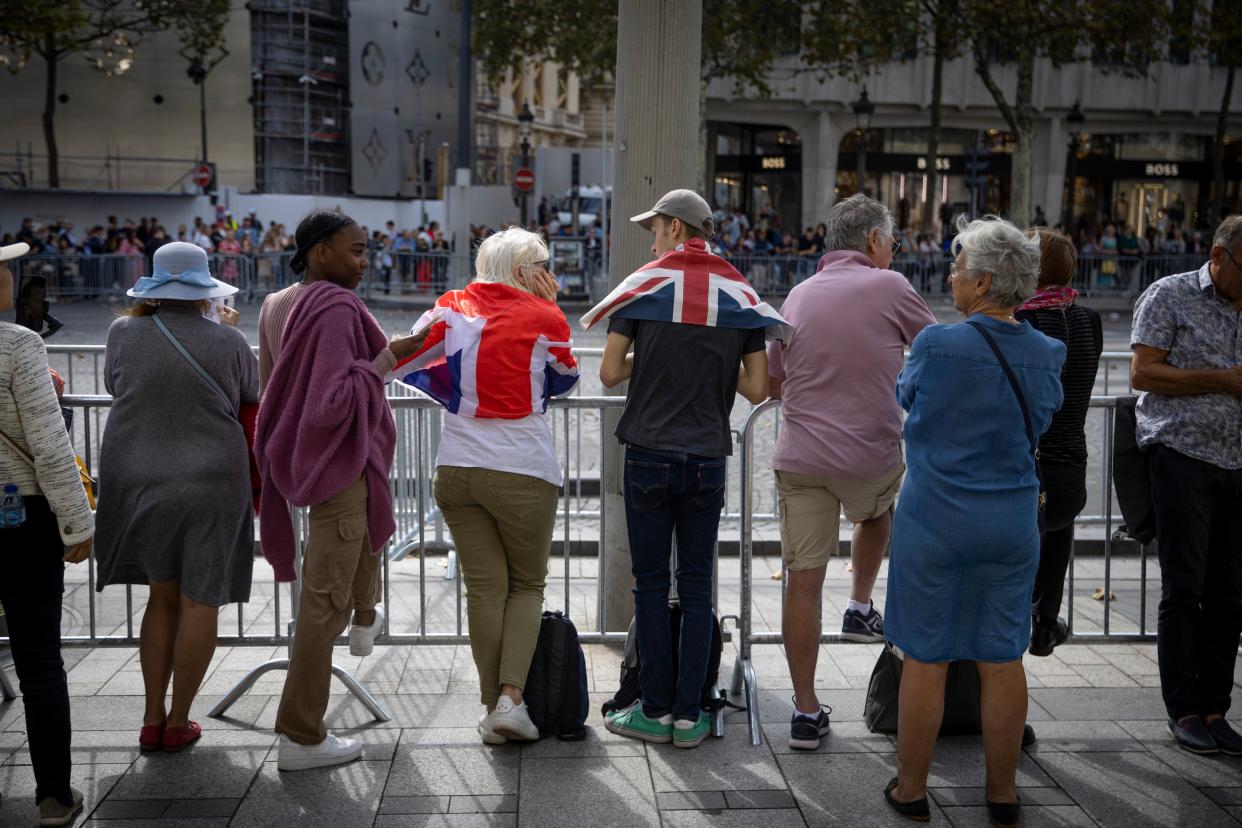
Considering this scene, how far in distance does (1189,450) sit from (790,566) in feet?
5.03

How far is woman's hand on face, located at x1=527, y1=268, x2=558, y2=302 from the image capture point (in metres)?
4.65

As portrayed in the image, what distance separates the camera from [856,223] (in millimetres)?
4758

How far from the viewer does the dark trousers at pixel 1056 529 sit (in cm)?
472

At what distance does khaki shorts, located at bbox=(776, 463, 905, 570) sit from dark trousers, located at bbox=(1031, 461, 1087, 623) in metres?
0.55

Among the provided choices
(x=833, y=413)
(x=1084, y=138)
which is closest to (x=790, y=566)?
(x=833, y=413)

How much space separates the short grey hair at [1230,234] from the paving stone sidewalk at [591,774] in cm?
188

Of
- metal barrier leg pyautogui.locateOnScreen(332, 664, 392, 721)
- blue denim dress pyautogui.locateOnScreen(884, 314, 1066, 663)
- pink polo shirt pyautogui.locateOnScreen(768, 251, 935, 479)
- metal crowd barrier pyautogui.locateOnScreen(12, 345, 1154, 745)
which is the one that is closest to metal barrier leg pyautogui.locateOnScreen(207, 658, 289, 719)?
metal crowd barrier pyautogui.locateOnScreen(12, 345, 1154, 745)

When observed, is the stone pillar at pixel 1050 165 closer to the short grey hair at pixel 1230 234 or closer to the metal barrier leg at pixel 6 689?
the short grey hair at pixel 1230 234

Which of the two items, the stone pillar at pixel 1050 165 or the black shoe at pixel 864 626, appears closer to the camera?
the black shoe at pixel 864 626

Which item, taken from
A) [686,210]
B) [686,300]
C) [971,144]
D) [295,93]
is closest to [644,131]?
[686,210]

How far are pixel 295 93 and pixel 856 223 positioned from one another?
137ft

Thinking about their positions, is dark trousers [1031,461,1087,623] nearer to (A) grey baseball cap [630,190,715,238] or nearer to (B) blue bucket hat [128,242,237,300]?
(A) grey baseball cap [630,190,715,238]

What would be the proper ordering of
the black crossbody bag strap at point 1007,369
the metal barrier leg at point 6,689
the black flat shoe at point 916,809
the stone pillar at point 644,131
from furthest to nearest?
1. the stone pillar at point 644,131
2. the metal barrier leg at point 6,689
3. the black flat shoe at point 916,809
4. the black crossbody bag strap at point 1007,369

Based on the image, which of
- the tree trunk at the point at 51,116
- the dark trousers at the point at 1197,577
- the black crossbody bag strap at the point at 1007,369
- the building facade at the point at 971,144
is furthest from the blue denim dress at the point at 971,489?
the building facade at the point at 971,144
